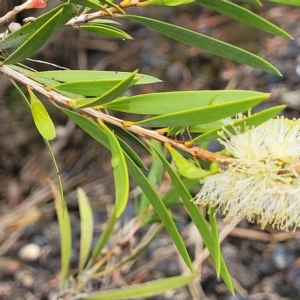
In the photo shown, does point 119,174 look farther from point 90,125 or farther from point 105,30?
point 105,30

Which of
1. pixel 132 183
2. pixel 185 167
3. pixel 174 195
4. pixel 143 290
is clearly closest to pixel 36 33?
pixel 185 167

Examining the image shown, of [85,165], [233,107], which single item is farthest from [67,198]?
[233,107]

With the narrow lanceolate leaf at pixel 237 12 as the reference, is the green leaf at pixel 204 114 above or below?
below

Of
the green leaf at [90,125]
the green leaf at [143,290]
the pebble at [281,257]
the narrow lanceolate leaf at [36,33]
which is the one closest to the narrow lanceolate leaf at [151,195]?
the green leaf at [90,125]

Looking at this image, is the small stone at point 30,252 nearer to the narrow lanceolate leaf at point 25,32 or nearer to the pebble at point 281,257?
the pebble at point 281,257

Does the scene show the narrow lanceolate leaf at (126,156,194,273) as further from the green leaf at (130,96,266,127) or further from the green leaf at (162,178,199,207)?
the green leaf at (162,178,199,207)

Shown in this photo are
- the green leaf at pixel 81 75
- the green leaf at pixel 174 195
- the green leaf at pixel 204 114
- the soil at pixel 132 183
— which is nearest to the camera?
the green leaf at pixel 204 114
